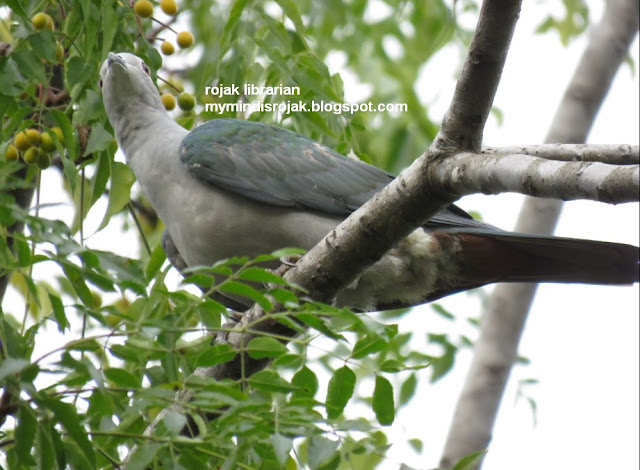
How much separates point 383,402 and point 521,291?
2800 mm

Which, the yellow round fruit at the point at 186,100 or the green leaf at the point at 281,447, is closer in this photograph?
the green leaf at the point at 281,447

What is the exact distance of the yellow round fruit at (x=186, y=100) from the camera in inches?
163

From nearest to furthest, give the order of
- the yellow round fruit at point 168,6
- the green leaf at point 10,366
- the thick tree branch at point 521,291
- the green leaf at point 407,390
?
the green leaf at point 10,366 < the yellow round fruit at point 168,6 < the green leaf at point 407,390 < the thick tree branch at point 521,291

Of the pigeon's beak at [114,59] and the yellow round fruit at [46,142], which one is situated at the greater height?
the pigeon's beak at [114,59]

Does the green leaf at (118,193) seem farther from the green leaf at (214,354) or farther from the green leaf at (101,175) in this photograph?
the green leaf at (214,354)

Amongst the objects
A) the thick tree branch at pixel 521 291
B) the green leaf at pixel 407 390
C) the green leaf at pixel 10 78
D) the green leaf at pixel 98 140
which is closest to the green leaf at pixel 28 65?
the green leaf at pixel 10 78

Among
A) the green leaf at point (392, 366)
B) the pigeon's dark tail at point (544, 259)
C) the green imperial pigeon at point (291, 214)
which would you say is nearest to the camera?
the green leaf at point (392, 366)

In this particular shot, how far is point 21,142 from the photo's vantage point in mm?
3500

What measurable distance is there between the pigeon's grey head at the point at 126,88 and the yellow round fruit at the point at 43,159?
1014 millimetres

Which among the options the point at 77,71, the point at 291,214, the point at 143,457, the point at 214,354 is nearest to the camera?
the point at 143,457

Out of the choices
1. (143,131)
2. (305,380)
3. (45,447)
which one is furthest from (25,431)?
(143,131)

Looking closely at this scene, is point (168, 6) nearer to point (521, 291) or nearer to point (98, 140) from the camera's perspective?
point (98, 140)

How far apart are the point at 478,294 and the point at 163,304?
9.69 feet

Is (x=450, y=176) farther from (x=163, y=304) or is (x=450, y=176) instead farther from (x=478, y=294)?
(x=478, y=294)
